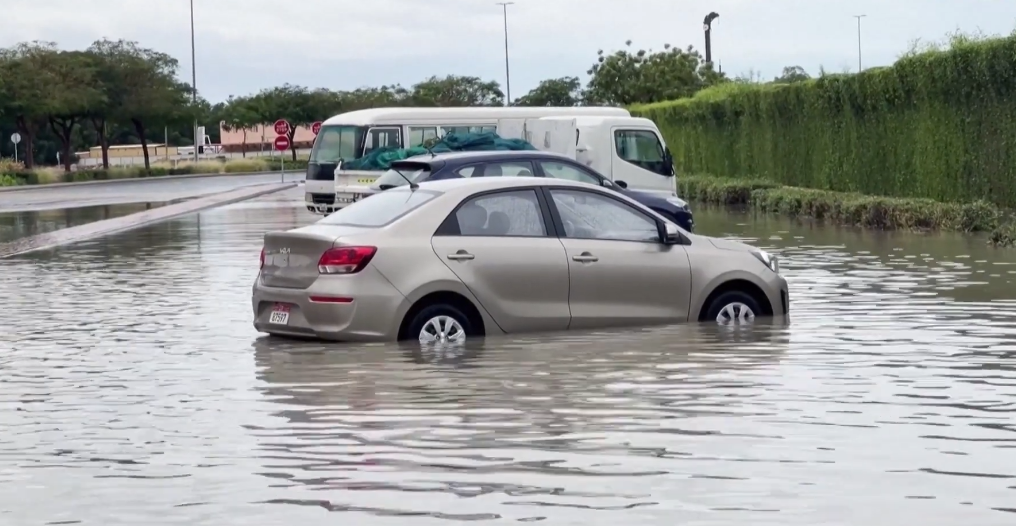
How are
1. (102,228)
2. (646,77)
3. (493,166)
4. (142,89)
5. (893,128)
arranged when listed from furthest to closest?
1. (142,89)
2. (646,77)
3. (102,228)
4. (893,128)
5. (493,166)

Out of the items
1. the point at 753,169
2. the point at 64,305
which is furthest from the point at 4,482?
the point at 753,169

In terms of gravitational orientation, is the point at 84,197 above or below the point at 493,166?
below

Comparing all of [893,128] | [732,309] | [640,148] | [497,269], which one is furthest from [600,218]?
[893,128]

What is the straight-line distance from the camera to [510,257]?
1250cm

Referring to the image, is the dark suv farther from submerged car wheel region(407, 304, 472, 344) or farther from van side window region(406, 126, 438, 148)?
van side window region(406, 126, 438, 148)

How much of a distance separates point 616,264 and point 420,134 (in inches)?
764

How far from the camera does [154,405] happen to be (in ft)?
32.9

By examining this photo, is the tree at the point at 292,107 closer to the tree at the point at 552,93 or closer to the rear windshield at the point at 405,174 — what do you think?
the tree at the point at 552,93

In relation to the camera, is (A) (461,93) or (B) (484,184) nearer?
(B) (484,184)

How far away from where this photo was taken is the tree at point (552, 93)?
353 feet

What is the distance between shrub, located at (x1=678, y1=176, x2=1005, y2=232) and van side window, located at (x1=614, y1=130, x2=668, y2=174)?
404cm

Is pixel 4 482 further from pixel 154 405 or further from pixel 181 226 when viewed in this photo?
pixel 181 226

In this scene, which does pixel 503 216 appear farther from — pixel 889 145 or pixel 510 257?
pixel 889 145

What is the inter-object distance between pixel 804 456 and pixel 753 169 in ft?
115
